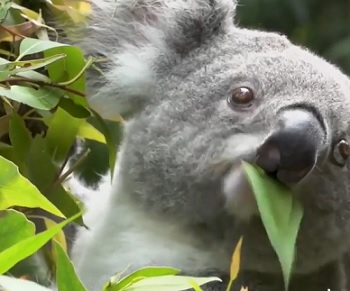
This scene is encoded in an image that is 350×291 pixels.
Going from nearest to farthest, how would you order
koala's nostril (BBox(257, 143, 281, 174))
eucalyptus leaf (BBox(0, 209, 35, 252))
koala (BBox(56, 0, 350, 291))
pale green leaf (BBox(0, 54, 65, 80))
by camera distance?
eucalyptus leaf (BBox(0, 209, 35, 252)) → pale green leaf (BBox(0, 54, 65, 80)) → koala's nostril (BBox(257, 143, 281, 174)) → koala (BBox(56, 0, 350, 291))

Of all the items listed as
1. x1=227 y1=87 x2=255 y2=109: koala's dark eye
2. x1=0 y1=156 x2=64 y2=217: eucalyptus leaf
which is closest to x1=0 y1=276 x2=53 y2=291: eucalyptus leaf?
x1=0 y1=156 x2=64 y2=217: eucalyptus leaf

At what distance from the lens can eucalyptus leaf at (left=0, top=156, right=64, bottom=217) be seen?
962 mm

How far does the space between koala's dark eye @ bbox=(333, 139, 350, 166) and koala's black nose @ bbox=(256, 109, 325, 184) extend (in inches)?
4.5

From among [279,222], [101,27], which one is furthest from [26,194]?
[101,27]

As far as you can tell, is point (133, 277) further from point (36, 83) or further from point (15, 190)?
point (36, 83)

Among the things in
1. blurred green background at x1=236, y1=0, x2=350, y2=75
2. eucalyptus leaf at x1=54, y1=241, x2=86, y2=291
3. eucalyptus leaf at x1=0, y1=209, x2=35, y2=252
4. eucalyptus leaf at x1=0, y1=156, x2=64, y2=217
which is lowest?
eucalyptus leaf at x1=54, y1=241, x2=86, y2=291

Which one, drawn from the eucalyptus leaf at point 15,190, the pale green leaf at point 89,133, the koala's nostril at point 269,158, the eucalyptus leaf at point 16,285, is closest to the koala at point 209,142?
the koala's nostril at point 269,158

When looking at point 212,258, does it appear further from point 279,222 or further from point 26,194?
point 26,194

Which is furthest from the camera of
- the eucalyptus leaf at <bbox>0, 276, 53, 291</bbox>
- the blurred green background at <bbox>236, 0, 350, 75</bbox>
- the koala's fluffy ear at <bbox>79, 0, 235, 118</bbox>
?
the blurred green background at <bbox>236, 0, 350, 75</bbox>

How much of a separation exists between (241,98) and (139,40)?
0.98ft

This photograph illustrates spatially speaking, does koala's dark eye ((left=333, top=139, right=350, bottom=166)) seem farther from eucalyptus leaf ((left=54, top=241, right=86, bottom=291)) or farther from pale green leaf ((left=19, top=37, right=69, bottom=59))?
eucalyptus leaf ((left=54, top=241, right=86, bottom=291))

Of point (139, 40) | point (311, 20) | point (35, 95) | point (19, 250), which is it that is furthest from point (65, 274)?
point (311, 20)

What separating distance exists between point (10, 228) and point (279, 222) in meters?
0.41

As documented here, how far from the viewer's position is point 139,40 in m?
1.58
